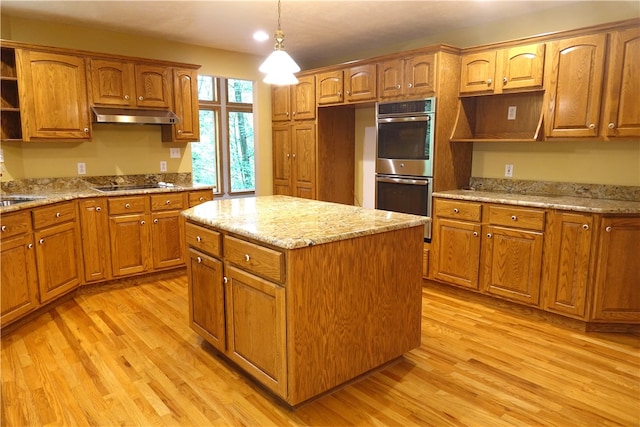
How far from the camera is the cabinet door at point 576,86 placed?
3.08 metres

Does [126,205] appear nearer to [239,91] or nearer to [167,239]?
[167,239]

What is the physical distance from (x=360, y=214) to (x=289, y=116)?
300cm

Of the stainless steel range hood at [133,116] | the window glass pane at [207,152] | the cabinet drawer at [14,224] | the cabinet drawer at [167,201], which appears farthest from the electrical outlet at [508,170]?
the window glass pane at [207,152]

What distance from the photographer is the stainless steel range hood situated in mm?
3970

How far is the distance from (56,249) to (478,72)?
3761 millimetres

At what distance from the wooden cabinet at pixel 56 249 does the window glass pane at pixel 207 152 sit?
12.2 ft

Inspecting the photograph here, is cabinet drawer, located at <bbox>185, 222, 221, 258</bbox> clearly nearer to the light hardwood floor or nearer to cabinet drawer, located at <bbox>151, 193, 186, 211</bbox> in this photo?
the light hardwood floor

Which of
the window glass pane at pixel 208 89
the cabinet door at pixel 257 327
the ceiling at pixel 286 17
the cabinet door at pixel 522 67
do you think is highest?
the ceiling at pixel 286 17

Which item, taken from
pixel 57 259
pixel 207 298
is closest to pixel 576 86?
pixel 207 298

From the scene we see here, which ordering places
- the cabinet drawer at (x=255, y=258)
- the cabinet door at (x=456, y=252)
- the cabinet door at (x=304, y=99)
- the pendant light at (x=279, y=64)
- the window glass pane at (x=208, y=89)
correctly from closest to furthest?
1. the cabinet drawer at (x=255, y=258)
2. the pendant light at (x=279, y=64)
3. the cabinet door at (x=456, y=252)
4. the cabinet door at (x=304, y=99)
5. the window glass pane at (x=208, y=89)

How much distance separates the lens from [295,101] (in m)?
5.20

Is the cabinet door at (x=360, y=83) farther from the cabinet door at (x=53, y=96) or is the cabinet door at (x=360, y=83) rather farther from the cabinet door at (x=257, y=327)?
the cabinet door at (x=257, y=327)

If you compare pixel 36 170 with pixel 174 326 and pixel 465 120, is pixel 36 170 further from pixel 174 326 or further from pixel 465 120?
pixel 465 120

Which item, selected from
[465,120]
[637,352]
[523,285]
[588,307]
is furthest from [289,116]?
[637,352]
